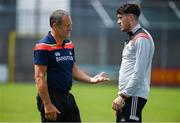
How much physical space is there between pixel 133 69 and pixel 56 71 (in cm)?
77

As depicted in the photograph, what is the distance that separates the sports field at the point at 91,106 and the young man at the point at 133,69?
18.3 feet

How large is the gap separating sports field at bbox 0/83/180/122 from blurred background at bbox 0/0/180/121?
3348 mm

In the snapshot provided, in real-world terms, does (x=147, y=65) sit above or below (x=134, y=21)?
below

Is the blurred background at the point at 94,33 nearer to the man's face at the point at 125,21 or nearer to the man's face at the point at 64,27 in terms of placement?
the man's face at the point at 125,21

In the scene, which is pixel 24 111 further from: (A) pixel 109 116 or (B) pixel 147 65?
(B) pixel 147 65

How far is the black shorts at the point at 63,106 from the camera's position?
6555 millimetres

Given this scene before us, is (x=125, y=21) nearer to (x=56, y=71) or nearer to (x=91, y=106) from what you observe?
(x=56, y=71)

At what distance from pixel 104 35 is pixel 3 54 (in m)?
4.08

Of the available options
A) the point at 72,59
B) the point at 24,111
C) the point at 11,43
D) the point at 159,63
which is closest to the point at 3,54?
the point at 11,43

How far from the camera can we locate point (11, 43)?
26219 mm

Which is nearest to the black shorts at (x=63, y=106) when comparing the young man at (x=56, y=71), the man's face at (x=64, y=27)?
the young man at (x=56, y=71)

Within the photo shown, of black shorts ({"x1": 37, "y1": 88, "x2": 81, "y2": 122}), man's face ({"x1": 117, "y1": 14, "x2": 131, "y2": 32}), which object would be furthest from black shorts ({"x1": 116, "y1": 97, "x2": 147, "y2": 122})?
man's face ({"x1": 117, "y1": 14, "x2": 131, "y2": 32})

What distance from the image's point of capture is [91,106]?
16.0 meters

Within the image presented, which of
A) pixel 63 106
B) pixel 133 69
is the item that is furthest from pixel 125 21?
pixel 63 106
